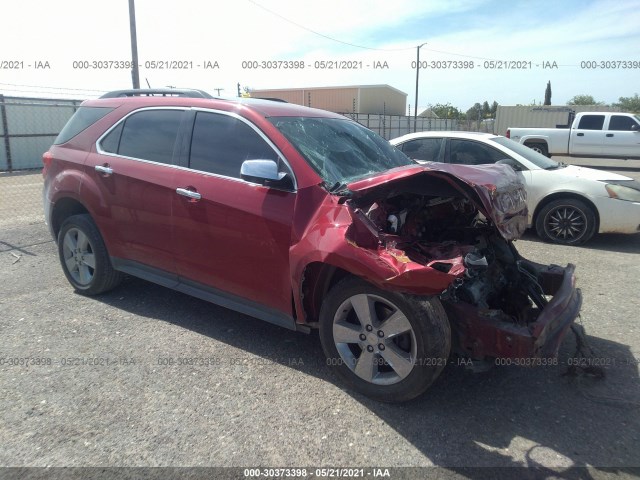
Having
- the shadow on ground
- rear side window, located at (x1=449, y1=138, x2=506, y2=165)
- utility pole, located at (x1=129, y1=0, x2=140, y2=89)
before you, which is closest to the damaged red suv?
the shadow on ground

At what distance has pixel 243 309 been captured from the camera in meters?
3.76

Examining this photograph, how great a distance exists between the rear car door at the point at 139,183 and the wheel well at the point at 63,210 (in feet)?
1.61

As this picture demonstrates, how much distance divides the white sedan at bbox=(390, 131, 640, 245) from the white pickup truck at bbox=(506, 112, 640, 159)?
12.6 m

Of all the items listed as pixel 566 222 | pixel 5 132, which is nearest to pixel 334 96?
pixel 5 132

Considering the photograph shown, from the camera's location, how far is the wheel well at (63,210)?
16.2 ft

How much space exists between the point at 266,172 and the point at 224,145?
2.26 feet

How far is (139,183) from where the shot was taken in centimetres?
422

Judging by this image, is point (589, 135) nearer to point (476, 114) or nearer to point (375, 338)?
point (375, 338)

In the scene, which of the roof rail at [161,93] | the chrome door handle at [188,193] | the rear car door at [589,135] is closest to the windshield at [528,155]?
the roof rail at [161,93]

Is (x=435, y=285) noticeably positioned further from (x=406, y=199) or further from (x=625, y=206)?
(x=625, y=206)

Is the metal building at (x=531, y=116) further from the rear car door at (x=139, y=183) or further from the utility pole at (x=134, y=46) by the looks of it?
the rear car door at (x=139, y=183)

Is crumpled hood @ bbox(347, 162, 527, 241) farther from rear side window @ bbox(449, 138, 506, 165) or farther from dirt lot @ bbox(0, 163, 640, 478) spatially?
rear side window @ bbox(449, 138, 506, 165)

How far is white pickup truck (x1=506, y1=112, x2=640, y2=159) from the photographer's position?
62.3 ft

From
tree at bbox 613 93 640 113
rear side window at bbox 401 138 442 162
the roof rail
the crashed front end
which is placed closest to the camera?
the crashed front end
